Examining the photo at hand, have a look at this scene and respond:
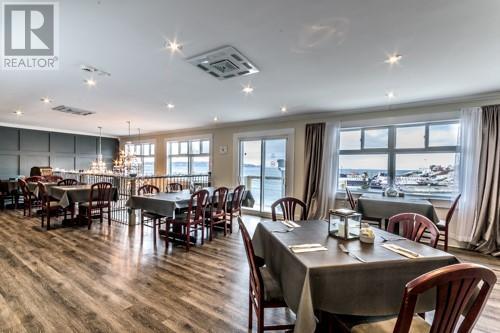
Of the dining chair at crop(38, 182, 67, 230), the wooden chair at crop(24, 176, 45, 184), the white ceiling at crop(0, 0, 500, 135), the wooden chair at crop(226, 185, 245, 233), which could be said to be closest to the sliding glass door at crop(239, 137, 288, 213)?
the wooden chair at crop(226, 185, 245, 233)

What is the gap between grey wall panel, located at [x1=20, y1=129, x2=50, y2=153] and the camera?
7859mm

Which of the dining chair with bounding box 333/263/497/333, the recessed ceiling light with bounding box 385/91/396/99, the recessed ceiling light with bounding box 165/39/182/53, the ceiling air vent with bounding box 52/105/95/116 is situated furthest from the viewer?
the ceiling air vent with bounding box 52/105/95/116

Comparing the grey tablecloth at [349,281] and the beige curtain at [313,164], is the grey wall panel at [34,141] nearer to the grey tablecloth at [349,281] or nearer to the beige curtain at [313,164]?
the beige curtain at [313,164]

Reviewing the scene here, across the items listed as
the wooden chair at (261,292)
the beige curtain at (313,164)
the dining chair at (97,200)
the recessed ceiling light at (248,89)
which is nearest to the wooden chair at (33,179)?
the dining chair at (97,200)

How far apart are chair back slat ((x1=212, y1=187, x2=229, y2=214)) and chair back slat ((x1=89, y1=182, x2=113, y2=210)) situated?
2.49 m

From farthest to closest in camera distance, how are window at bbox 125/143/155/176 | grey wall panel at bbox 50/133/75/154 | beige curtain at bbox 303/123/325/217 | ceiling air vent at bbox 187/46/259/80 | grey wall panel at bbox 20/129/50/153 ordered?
window at bbox 125/143/155/176
grey wall panel at bbox 50/133/75/154
grey wall panel at bbox 20/129/50/153
beige curtain at bbox 303/123/325/217
ceiling air vent at bbox 187/46/259/80

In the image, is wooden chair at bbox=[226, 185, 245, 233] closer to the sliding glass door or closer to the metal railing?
the metal railing

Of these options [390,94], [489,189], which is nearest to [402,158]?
[489,189]

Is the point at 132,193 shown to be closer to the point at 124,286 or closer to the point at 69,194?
the point at 69,194

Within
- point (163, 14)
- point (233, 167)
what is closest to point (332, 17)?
point (163, 14)

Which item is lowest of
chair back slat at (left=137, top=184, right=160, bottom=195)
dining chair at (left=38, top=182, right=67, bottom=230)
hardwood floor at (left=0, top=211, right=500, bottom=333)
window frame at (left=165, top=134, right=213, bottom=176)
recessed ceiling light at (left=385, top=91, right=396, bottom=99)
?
hardwood floor at (left=0, top=211, right=500, bottom=333)

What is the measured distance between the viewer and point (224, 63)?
9.61 ft

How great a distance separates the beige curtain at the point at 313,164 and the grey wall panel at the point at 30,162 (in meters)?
8.68

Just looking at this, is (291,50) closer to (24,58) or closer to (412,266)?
(412,266)
